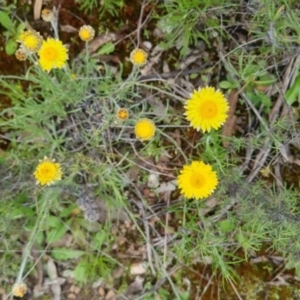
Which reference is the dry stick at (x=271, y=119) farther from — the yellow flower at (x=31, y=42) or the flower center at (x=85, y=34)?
the yellow flower at (x=31, y=42)

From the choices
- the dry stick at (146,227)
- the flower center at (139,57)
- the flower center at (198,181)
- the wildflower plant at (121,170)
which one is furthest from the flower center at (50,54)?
the dry stick at (146,227)

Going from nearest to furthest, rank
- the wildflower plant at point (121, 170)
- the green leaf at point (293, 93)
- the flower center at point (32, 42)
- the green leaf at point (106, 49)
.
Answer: the flower center at point (32, 42) < the wildflower plant at point (121, 170) < the green leaf at point (293, 93) < the green leaf at point (106, 49)

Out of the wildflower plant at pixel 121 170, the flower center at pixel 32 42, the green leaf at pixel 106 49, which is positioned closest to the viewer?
the flower center at pixel 32 42

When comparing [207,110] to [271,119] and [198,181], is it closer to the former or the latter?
[198,181]

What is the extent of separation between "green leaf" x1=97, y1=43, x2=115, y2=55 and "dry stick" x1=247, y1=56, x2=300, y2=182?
0.58 m

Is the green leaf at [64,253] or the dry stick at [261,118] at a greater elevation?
the dry stick at [261,118]

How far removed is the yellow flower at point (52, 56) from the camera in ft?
4.86

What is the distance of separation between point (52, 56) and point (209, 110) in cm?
45

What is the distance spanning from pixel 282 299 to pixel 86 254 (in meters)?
0.70

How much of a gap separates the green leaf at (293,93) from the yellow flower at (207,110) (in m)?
0.38

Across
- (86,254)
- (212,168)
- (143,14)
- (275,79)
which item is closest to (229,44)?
(275,79)

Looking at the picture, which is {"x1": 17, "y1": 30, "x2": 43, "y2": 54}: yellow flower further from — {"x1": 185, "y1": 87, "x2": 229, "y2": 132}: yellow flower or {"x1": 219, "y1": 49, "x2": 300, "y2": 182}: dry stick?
{"x1": 219, "y1": 49, "x2": 300, "y2": 182}: dry stick

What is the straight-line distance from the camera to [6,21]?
6.11ft

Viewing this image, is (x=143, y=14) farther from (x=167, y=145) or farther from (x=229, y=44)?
(x=167, y=145)
